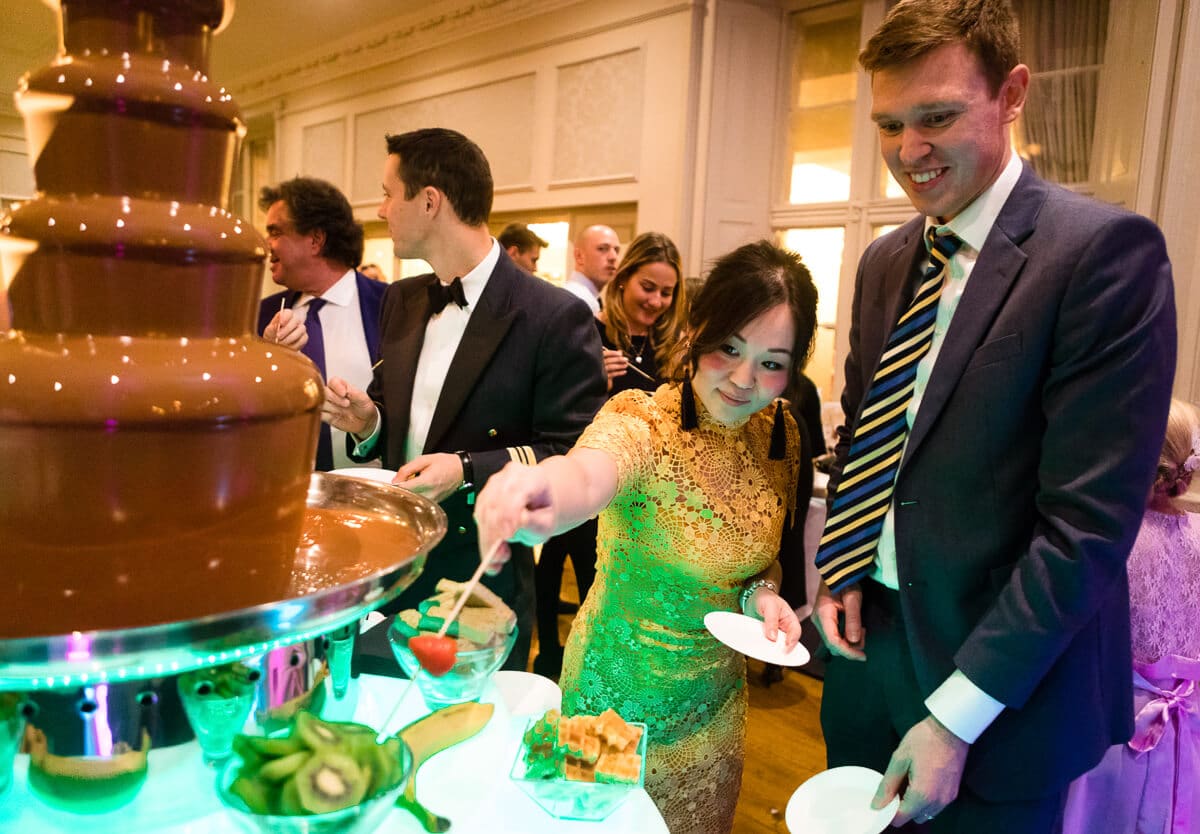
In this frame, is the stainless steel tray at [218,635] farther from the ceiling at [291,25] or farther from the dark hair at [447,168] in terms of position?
the ceiling at [291,25]

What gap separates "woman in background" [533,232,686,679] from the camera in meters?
3.50

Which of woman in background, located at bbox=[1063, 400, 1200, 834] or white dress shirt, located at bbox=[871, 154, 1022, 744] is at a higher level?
white dress shirt, located at bbox=[871, 154, 1022, 744]

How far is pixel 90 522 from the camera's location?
64cm

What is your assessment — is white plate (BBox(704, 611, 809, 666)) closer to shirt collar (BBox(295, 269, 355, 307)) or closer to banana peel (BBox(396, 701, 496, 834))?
banana peel (BBox(396, 701, 496, 834))

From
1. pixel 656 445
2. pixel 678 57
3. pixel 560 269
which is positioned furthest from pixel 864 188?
pixel 656 445

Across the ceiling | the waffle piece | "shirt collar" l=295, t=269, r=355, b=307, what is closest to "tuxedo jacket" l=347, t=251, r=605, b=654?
the waffle piece

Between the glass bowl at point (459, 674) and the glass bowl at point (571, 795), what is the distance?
0.18 metres

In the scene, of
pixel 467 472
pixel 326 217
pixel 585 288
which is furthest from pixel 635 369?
pixel 467 472

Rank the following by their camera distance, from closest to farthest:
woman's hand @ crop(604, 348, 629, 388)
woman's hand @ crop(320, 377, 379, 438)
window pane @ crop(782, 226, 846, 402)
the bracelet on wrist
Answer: the bracelet on wrist < woman's hand @ crop(320, 377, 379, 438) < woman's hand @ crop(604, 348, 629, 388) < window pane @ crop(782, 226, 846, 402)

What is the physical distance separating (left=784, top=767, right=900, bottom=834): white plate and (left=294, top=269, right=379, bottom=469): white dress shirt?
2013 mm

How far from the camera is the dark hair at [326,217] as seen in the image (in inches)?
116

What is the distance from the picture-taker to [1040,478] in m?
1.18

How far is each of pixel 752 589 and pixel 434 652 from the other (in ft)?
2.47

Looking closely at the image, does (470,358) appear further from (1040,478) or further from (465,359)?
(1040,478)
